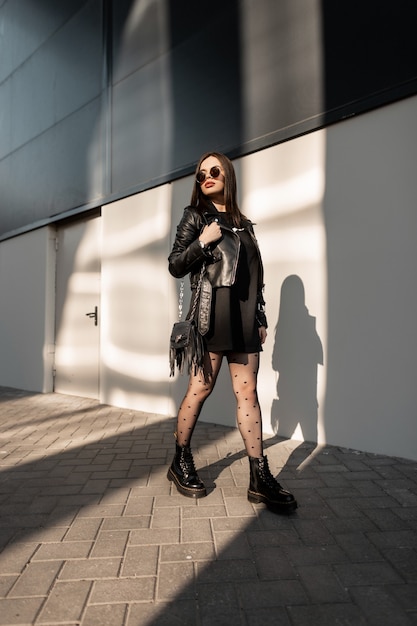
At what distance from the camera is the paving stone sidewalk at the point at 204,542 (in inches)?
53.7

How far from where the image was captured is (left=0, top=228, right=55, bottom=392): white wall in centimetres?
621

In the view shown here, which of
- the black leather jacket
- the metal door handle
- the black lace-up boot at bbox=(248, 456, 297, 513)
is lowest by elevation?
the black lace-up boot at bbox=(248, 456, 297, 513)

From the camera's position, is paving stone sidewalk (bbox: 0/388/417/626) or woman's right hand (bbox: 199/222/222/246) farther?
woman's right hand (bbox: 199/222/222/246)

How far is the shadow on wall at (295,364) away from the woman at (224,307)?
1202 millimetres

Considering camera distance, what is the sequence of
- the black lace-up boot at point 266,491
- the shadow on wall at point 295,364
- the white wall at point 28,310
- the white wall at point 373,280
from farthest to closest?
the white wall at point 28,310, the shadow on wall at point 295,364, the white wall at point 373,280, the black lace-up boot at point 266,491

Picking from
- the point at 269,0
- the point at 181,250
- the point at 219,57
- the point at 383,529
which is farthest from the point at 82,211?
the point at 383,529

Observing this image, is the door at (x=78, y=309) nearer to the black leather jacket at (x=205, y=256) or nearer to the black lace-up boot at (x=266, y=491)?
the black leather jacket at (x=205, y=256)

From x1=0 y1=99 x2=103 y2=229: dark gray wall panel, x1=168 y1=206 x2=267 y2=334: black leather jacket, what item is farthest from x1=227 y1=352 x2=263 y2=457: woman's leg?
x1=0 y1=99 x2=103 y2=229: dark gray wall panel

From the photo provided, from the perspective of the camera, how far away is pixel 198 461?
2918mm

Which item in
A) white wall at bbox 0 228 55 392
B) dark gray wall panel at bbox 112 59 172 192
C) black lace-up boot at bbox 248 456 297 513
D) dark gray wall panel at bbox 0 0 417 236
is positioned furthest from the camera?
white wall at bbox 0 228 55 392

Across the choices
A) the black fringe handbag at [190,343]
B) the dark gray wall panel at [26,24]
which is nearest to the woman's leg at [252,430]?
the black fringe handbag at [190,343]

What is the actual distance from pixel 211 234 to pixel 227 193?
33 centimetres

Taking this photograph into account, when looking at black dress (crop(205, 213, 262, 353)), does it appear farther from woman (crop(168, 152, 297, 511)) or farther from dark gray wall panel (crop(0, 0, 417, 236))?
dark gray wall panel (crop(0, 0, 417, 236))

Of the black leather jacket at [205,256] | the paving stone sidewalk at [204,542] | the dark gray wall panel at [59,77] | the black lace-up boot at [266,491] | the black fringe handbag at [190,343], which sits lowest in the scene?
the paving stone sidewalk at [204,542]
